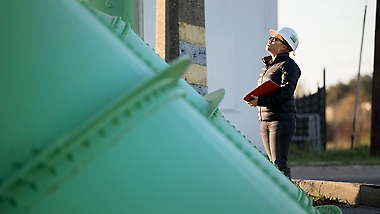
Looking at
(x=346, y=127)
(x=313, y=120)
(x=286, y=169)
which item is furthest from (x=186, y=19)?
(x=346, y=127)

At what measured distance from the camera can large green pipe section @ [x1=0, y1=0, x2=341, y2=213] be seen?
1.17 metres

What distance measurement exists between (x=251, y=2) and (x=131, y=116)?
8601mm

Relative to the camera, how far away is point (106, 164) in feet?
3.93

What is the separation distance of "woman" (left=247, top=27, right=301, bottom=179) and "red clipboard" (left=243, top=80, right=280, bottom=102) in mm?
39

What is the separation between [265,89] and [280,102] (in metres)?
0.18

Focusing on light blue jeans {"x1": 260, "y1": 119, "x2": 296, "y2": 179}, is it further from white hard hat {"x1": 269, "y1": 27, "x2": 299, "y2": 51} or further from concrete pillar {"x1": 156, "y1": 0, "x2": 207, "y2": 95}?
concrete pillar {"x1": 156, "y1": 0, "x2": 207, "y2": 95}

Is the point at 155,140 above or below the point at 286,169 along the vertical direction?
above

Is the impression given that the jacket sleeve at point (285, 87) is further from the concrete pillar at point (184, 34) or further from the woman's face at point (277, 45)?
the concrete pillar at point (184, 34)

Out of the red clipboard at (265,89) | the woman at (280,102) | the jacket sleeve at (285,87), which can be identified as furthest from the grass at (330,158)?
the red clipboard at (265,89)

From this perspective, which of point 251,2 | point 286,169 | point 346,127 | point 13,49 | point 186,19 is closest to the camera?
point 13,49

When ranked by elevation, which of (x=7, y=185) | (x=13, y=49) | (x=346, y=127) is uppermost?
(x=13, y=49)

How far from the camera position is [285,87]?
13.9 feet

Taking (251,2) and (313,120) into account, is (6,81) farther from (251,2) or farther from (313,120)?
(313,120)

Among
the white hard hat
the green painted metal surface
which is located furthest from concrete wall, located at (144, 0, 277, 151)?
the green painted metal surface
